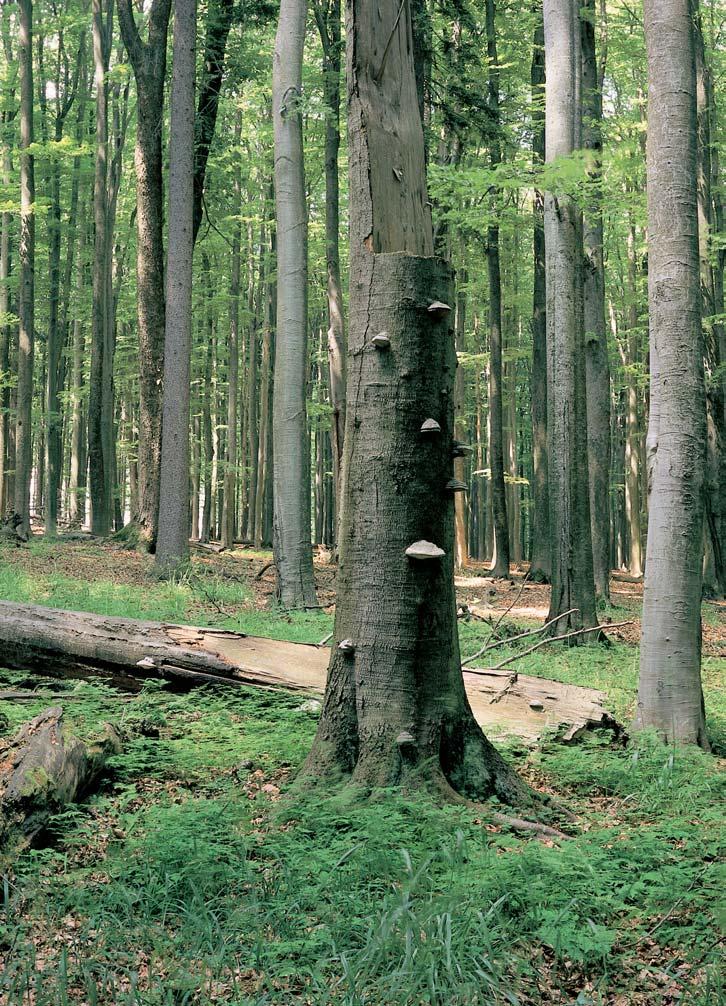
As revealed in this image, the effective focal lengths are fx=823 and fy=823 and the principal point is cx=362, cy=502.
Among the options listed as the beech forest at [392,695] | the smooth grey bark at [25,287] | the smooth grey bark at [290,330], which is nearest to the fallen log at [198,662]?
the beech forest at [392,695]

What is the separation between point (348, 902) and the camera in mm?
3121

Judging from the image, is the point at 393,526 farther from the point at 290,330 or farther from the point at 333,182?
the point at 333,182

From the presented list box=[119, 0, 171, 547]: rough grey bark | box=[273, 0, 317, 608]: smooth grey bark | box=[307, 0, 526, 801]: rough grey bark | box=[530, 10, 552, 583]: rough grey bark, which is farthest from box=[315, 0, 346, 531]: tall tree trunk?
box=[307, 0, 526, 801]: rough grey bark

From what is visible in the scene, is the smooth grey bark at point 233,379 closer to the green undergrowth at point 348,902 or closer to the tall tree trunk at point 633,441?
the tall tree trunk at point 633,441

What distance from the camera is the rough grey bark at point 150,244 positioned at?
51.0ft

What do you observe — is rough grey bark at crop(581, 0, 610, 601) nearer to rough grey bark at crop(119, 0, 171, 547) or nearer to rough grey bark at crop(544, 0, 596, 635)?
rough grey bark at crop(544, 0, 596, 635)

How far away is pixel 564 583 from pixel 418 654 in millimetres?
6006

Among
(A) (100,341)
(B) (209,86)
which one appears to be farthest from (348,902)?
(A) (100,341)

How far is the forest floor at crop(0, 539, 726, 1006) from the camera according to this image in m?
2.74

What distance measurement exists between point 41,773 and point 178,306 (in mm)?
10943

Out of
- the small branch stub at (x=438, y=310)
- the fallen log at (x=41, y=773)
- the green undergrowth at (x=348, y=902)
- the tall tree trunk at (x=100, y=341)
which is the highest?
the tall tree trunk at (x=100, y=341)

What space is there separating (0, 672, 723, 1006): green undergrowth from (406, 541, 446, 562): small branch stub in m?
1.17

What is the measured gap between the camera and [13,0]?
24219 millimetres

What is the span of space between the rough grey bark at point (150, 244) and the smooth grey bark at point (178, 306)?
1.82 m
